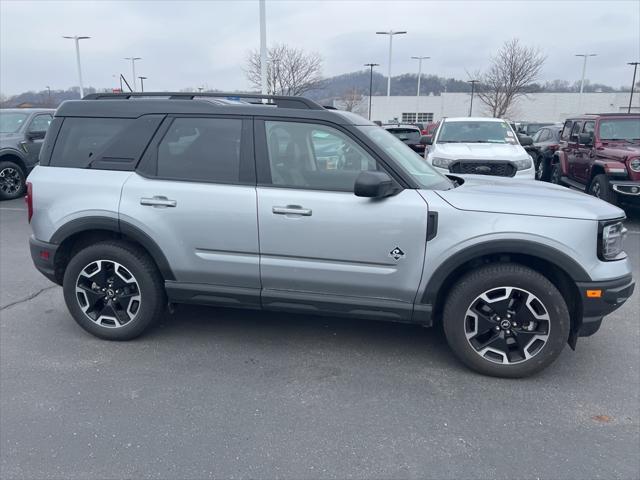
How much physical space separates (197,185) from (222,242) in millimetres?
465

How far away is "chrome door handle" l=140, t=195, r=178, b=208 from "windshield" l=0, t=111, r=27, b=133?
9267 millimetres

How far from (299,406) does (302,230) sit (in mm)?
1177

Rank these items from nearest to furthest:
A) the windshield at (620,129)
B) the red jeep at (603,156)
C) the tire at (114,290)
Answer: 1. the tire at (114,290)
2. the red jeep at (603,156)
3. the windshield at (620,129)

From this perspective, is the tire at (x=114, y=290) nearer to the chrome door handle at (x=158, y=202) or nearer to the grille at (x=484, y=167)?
the chrome door handle at (x=158, y=202)

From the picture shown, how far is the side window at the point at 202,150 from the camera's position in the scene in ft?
12.1

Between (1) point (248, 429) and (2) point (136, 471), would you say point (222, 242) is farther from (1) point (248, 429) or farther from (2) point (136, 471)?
(2) point (136, 471)

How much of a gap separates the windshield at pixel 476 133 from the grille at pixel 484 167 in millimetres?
1281

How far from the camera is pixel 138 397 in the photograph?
3217 millimetres

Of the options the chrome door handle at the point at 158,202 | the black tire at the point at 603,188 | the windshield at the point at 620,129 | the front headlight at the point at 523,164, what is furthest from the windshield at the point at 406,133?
the chrome door handle at the point at 158,202

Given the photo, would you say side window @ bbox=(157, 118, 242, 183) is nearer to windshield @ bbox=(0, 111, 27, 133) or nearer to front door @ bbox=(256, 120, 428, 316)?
front door @ bbox=(256, 120, 428, 316)

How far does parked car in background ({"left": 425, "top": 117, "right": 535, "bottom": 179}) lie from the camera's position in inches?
334

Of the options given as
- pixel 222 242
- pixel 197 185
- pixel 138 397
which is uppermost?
pixel 197 185

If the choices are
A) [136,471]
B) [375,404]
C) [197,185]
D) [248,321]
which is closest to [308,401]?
[375,404]

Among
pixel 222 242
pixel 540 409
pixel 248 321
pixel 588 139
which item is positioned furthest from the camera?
pixel 588 139
